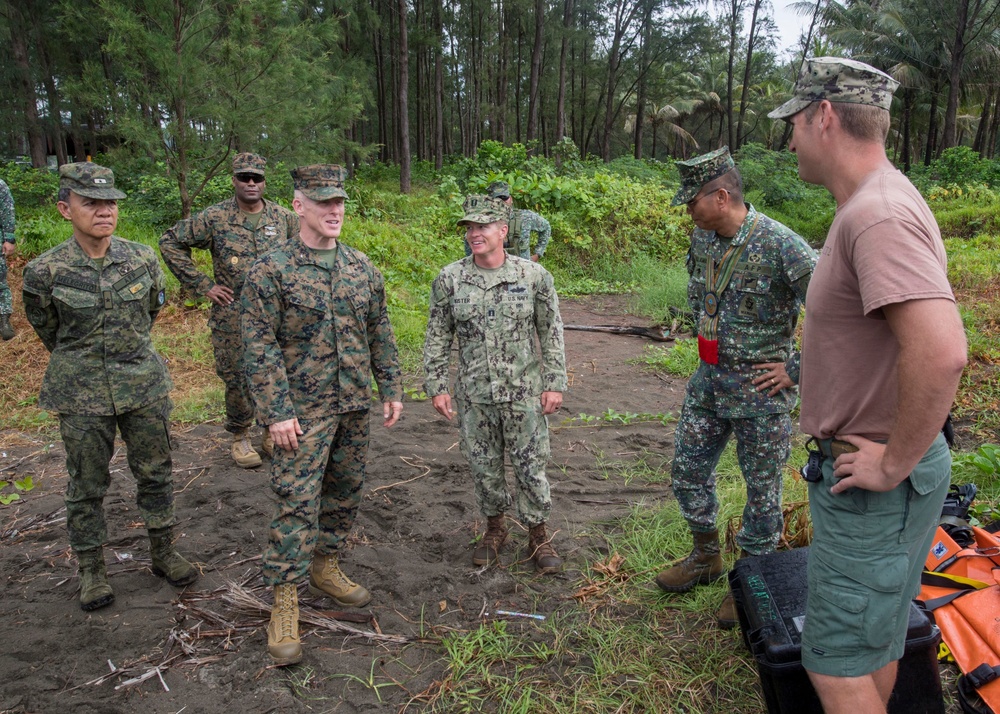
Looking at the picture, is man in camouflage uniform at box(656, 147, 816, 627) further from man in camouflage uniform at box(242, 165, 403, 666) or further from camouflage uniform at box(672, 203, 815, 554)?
man in camouflage uniform at box(242, 165, 403, 666)

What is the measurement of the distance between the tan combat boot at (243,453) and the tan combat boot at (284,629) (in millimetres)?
2104

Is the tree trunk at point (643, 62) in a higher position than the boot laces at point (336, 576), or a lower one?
higher

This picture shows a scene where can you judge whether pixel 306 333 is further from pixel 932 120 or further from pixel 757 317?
pixel 932 120

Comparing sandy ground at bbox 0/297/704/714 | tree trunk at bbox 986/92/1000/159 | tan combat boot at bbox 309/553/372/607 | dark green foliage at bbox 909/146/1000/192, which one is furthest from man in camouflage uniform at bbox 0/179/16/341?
tree trunk at bbox 986/92/1000/159

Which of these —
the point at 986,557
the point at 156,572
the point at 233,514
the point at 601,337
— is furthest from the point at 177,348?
the point at 986,557

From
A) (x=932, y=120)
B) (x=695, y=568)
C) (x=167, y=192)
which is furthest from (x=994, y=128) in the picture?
(x=695, y=568)

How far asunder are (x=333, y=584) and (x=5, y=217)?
6173 millimetres

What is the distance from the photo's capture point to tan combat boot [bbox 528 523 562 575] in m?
3.73

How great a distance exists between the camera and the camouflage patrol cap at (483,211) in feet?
11.4

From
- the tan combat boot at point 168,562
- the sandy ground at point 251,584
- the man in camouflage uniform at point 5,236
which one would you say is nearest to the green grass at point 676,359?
the sandy ground at point 251,584

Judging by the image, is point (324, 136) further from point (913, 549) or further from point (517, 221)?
point (913, 549)

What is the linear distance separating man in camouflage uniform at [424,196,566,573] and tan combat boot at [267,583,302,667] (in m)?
1.13

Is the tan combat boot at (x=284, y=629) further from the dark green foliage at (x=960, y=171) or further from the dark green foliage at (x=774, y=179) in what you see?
the dark green foliage at (x=774, y=179)

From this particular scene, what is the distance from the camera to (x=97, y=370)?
11.1ft
